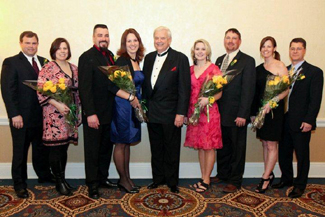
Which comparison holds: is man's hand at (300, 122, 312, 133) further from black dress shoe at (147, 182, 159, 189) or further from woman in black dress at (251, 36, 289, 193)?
black dress shoe at (147, 182, 159, 189)

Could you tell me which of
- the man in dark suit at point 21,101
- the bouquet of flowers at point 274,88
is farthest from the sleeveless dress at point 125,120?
the bouquet of flowers at point 274,88

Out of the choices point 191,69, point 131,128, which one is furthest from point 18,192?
point 191,69

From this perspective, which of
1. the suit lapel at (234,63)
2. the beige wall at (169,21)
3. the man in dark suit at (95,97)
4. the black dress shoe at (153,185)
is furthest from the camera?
the beige wall at (169,21)

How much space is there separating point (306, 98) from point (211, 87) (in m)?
1.12

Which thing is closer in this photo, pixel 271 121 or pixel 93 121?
pixel 93 121

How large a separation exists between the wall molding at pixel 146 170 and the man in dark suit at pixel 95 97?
777mm

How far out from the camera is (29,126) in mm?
3283

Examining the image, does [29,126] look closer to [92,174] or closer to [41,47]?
[92,174]

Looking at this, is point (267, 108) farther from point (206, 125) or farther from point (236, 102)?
point (206, 125)

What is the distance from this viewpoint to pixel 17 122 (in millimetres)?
3172

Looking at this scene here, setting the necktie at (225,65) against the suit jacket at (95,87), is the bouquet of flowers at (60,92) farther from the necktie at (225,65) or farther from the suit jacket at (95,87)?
the necktie at (225,65)

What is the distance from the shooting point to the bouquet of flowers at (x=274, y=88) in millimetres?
3082

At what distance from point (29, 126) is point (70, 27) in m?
1.41

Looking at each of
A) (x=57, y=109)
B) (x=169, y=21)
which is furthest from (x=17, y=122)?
(x=169, y=21)
